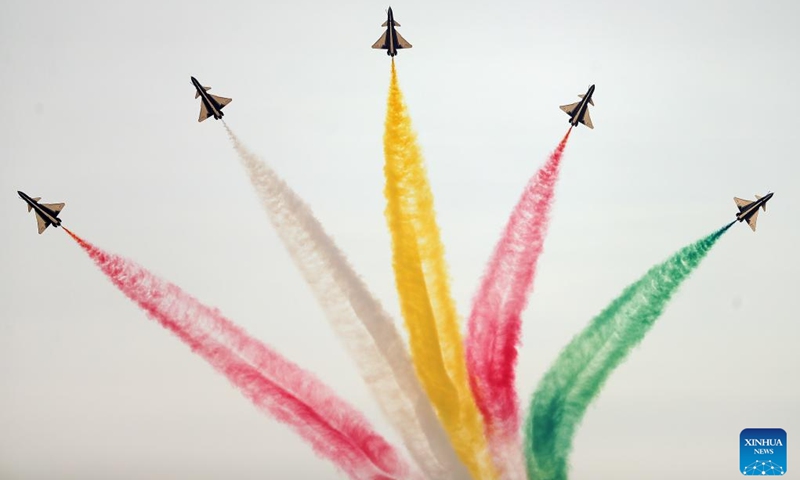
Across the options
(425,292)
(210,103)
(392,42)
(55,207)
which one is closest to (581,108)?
(392,42)

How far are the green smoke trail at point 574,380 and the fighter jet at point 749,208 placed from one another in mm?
4244

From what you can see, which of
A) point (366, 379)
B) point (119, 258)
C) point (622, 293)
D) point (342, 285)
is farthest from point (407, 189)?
point (119, 258)

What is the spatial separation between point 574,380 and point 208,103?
14.0 m

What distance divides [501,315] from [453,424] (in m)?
3.52

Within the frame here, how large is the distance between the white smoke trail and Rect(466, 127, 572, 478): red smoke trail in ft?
4.80

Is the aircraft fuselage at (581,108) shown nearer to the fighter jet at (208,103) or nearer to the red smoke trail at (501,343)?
the red smoke trail at (501,343)

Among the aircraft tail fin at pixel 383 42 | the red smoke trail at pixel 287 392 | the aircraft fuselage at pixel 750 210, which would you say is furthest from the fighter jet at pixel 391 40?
the aircraft fuselage at pixel 750 210

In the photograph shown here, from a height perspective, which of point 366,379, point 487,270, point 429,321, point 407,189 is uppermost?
point 407,189

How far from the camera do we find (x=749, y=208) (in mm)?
28078

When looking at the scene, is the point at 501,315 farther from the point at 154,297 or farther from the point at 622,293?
the point at 154,297

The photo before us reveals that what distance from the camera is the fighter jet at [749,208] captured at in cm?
2806

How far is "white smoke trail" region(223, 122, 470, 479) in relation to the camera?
1011 inches

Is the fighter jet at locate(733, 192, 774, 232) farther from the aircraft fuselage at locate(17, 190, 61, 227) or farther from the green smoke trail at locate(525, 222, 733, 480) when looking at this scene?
the aircraft fuselage at locate(17, 190, 61, 227)

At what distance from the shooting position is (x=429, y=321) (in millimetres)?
25844
